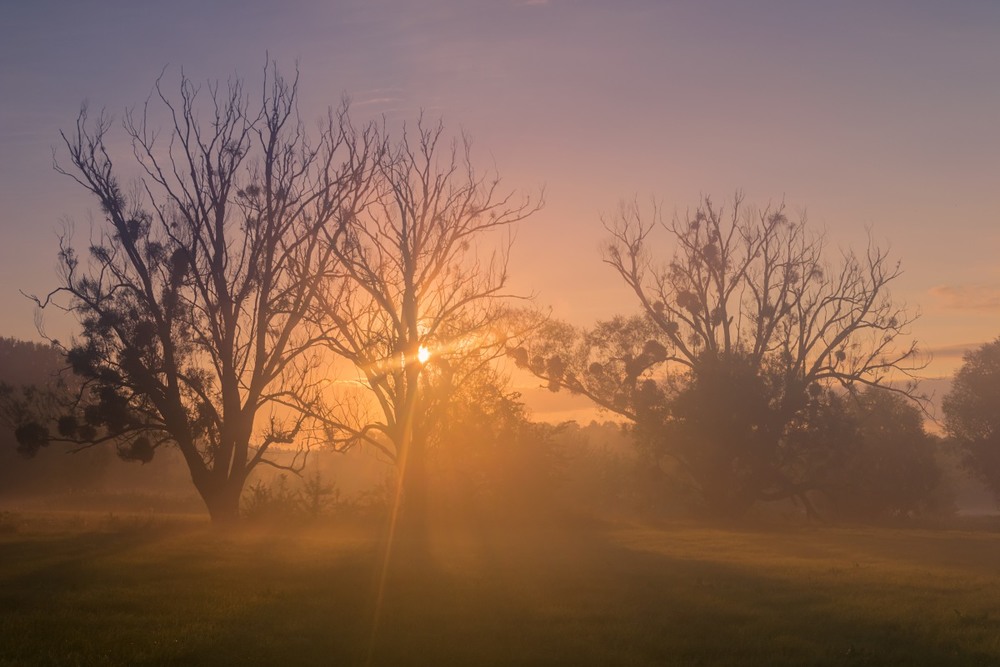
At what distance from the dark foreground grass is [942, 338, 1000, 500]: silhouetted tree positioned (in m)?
38.8

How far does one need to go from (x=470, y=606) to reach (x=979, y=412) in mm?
53162

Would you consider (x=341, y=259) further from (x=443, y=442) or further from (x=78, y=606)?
(x=78, y=606)

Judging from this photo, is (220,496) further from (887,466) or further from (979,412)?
(979,412)

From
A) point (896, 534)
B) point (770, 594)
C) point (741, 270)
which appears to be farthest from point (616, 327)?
point (770, 594)

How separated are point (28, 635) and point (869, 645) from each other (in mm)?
10108

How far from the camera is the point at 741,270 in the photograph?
4278 cm

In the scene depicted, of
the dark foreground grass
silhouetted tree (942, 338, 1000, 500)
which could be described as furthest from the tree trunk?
silhouetted tree (942, 338, 1000, 500)

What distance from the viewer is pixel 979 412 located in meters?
56.6

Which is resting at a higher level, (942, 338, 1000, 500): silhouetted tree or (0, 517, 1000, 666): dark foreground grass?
(942, 338, 1000, 500): silhouetted tree

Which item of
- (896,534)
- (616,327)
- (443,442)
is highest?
(616,327)

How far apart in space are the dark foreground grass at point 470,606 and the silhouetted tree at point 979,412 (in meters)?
38.8

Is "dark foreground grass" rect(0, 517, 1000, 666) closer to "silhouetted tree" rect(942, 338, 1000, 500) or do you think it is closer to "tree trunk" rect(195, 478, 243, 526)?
"tree trunk" rect(195, 478, 243, 526)

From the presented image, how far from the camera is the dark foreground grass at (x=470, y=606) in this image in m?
10.4

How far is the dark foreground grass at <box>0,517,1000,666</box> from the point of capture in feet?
34.2
